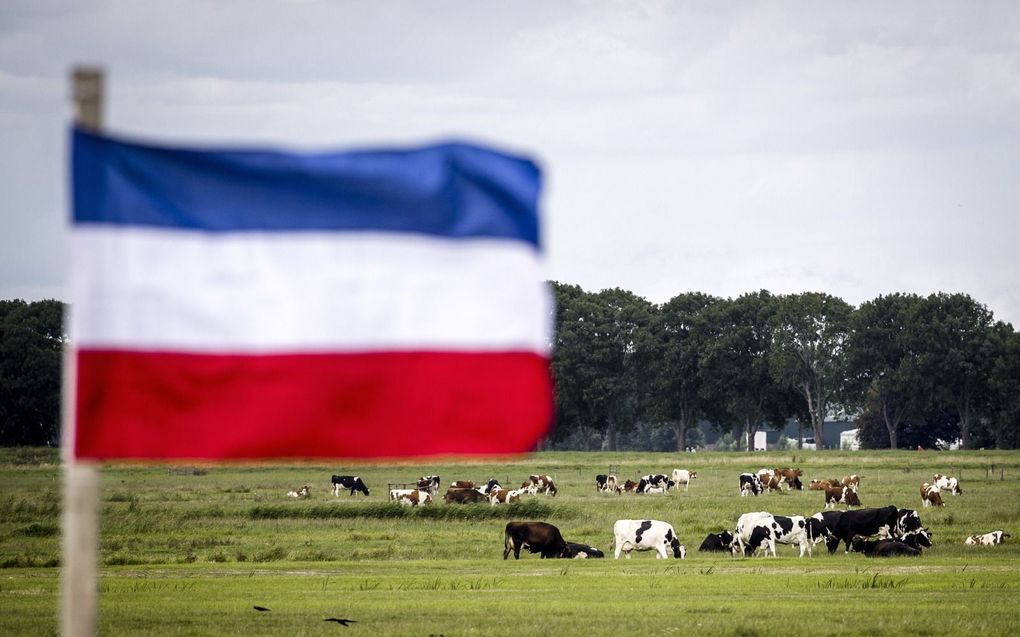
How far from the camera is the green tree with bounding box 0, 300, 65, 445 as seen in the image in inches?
4813

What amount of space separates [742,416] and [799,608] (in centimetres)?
11666

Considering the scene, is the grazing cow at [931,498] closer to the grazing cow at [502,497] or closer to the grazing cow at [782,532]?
the grazing cow at [502,497]

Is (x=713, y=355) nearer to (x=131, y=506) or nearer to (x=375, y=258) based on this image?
(x=131, y=506)

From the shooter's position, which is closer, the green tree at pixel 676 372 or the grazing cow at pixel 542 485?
the grazing cow at pixel 542 485

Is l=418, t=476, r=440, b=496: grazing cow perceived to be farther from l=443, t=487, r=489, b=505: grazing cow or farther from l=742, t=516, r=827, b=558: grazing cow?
l=742, t=516, r=827, b=558: grazing cow

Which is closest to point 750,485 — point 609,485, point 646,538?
point 609,485

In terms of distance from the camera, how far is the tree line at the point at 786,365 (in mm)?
133125

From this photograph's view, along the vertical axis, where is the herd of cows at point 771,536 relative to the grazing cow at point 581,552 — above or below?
above

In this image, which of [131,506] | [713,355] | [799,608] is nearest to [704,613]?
[799,608]

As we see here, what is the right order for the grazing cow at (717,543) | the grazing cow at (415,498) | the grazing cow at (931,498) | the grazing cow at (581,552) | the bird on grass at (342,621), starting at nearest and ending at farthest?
1. the bird on grass at (342,621)
2. the grazing cow at (581,552)
3. the grazing cow at (717,543)
4. the grazing cow at (931,498)
5. the grazing cow at (415,498)

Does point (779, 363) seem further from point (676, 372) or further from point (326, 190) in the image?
point (326, 190)

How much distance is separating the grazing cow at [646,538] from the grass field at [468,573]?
1.94 feet

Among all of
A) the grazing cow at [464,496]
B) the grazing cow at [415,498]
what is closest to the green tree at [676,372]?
the grazing cow at [464,496]

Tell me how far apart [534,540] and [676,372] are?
103605 mm
